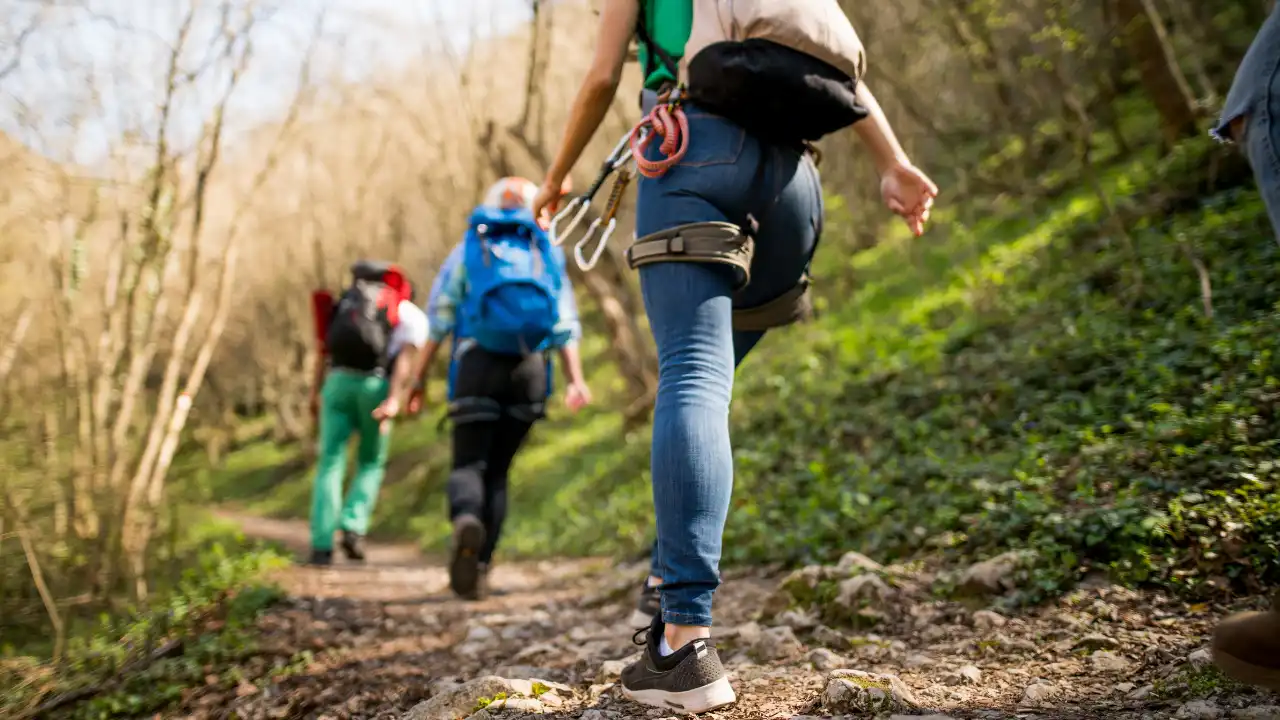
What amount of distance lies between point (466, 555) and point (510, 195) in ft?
6.16

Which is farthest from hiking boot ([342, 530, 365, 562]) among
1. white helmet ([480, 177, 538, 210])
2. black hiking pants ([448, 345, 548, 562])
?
white helmet ([480, 177, 538, 210])

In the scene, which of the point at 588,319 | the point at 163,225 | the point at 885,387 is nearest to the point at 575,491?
the point at 885,387

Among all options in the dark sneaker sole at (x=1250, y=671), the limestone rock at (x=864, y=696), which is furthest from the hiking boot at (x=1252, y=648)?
the limestone rock at (x=864, y=696)

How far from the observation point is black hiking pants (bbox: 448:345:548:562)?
434 cm

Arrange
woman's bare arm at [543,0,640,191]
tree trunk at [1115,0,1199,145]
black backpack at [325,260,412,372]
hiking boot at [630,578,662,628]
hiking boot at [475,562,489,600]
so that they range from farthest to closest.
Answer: tree trunk at [1115,0,1199,145]
black backpack at [325,260,412,372]
hiking boot at [475,562,489,600]
hiking boot at [630,578,662,628]
woman's bare arm at [543,0,640,191]

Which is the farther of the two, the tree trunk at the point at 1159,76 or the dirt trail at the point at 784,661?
the tree trunk at the point at 1159,76

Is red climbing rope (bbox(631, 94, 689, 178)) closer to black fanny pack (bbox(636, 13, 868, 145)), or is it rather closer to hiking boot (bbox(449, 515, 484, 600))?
black fanny pack (bbox(636, 13, 868, 145))

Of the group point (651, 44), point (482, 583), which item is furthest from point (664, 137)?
point (482, 583)

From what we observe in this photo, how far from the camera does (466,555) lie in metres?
4.44

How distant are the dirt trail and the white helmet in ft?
6.72

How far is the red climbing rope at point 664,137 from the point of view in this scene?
2.11 m

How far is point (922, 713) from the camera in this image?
1.91 m

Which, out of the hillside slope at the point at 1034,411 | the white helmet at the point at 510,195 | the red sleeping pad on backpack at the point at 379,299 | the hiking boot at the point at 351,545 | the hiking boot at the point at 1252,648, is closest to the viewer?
the hiking boot at the point at 1252,648

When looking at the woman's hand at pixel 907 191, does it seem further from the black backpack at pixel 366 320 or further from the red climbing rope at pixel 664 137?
the black backpack at pixel 366 320
